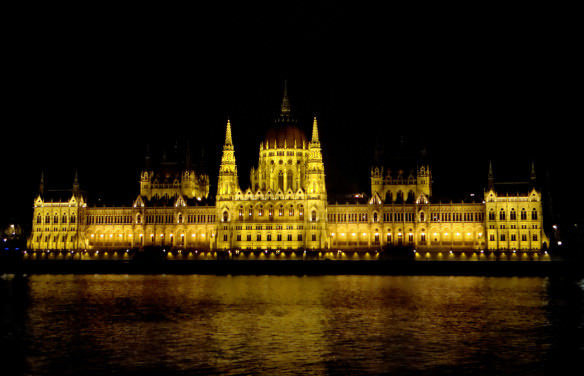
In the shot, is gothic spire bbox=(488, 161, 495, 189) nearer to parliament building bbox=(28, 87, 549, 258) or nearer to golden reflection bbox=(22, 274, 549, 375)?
parliament building bbox=(28, 87, 549, 258)

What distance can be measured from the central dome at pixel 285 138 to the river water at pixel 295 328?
46.9 metres

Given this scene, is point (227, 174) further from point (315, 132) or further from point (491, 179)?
point (491, 179)

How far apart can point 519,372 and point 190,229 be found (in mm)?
83810

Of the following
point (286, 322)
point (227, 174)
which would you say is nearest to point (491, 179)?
point (227, 174)

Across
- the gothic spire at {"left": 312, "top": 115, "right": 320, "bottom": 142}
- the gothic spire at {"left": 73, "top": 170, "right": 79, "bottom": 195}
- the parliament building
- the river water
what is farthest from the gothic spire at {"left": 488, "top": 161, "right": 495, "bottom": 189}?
the gothic spire at {"left": 73, "top": 170, "right": 79, "bottom": 195}

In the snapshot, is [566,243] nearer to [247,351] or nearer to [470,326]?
[470,326]

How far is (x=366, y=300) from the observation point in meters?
58.4

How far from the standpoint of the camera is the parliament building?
334 ft

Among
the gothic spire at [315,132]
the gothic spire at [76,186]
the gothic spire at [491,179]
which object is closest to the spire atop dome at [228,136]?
the gothic spire at [315,132]

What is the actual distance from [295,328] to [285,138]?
7379cm

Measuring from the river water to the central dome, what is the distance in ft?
154

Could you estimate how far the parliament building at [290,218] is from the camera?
10194cm

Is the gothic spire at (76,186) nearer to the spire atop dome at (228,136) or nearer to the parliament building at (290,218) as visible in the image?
the parliament building at (290,218)

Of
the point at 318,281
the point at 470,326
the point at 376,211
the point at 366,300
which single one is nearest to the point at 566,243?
the point at 376,211
